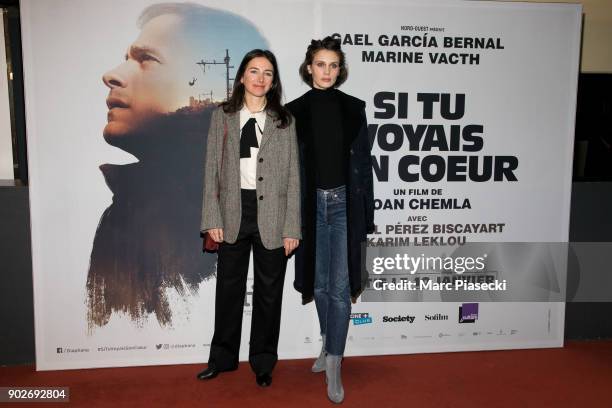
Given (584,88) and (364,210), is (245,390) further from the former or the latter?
(584,88)

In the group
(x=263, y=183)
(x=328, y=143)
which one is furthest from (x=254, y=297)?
(x=328, y=143)

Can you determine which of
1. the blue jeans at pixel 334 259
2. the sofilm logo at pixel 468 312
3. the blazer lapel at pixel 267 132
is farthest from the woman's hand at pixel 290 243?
the sofilm logo at pixel 468 312

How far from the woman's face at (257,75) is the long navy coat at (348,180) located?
0.20 meters

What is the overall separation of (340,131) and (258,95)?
0.47 meters

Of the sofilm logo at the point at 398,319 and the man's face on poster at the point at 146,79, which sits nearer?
the man's face on poster at the point at 146,79

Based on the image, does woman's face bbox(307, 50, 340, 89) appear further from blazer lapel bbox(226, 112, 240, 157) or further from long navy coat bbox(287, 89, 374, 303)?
blazer lapel bbox(226, 112, 240, 157)

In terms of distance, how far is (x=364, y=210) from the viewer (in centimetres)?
280

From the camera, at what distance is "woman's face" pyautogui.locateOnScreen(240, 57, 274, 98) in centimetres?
270

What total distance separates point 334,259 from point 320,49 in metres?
1.10

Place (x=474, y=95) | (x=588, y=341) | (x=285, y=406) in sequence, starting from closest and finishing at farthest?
1. (x=285, y=406)
2. (x=474, y=95)
3. (x=588, y=341)

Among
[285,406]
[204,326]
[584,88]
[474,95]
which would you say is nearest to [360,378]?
[285,406]

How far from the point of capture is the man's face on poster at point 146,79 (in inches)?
116

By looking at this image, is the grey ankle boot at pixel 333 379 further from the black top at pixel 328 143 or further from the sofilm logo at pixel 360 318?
the black top at pixel 328 143

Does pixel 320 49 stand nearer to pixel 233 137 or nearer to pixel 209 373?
pixel 233 137
